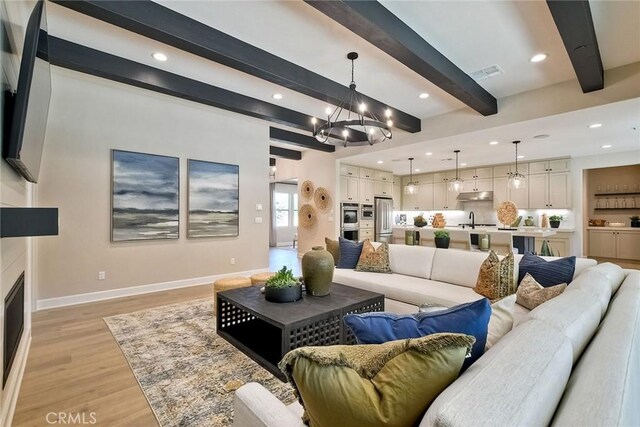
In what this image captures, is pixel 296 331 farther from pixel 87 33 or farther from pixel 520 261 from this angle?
pixel 87 33

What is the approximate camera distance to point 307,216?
7930 mm

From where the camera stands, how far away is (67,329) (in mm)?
3053

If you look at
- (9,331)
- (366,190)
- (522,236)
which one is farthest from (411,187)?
(9,331)

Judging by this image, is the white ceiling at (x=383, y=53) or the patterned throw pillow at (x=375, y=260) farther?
the patterned throw pillow at (x=375, y=260)

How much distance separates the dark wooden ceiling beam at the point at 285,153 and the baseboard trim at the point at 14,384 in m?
5.92

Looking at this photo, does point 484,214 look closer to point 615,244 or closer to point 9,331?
point 615,244

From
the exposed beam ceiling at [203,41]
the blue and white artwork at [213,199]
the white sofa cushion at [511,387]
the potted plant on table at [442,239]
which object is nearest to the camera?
the white sofa cushion at [511,387]

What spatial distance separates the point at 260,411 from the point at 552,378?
2.79ft

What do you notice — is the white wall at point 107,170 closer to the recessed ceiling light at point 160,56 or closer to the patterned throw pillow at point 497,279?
the recessed ceiling light at point 160,56

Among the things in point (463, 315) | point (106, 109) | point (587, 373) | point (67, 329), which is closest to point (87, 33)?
point (106, 109)

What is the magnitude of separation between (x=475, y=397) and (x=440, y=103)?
4.82 m

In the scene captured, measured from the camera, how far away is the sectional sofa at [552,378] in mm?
607

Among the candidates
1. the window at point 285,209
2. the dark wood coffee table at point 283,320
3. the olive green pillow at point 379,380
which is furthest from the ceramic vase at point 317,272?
the window at point 285,209

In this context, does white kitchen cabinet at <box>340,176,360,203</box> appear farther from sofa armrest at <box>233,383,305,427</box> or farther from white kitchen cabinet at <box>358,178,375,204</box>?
sofa armrest at <box>233,383,305,427</box>
